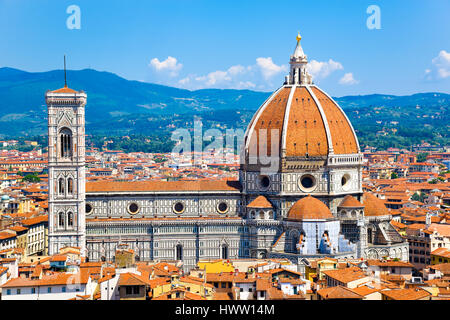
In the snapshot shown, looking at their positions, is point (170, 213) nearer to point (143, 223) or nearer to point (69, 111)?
point (143, 223)

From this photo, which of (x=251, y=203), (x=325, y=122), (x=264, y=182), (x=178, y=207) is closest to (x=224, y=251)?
(x=251, y=203)

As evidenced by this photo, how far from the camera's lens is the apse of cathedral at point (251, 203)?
49.9 m

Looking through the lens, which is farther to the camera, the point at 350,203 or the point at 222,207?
the point at 222,207

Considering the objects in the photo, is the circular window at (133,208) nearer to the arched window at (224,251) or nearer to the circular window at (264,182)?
the arched window at (224,251)

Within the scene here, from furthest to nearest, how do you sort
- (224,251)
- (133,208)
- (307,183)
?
(307,183)
(224,251)
(133,208)

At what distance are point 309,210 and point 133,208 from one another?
40.8 feet

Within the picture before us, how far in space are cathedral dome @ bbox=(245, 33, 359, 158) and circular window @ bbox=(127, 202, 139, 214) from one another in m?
9.43

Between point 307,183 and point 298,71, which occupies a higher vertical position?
point 298,71

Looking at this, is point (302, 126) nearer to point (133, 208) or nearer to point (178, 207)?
point (178, 207)

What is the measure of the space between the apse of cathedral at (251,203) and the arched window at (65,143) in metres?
0.07

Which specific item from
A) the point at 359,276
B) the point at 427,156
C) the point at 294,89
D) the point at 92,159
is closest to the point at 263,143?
the point at 294,89

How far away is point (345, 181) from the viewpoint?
54875 mm

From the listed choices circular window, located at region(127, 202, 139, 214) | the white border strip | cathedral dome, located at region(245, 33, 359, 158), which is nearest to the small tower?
cathedral dome, located at region(245, 33, 359, 158)

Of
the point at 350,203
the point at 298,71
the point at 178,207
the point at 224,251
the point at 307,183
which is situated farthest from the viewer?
the point at 298,71
